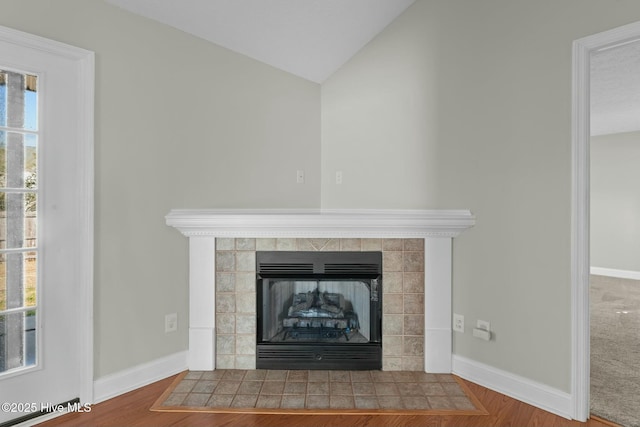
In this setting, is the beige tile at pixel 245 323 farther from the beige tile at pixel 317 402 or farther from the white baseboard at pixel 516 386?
the white baseboard at pixel 516 386

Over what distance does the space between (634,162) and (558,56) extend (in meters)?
4.85

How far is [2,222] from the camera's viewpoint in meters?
1.79

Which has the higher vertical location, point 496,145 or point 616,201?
point 496,145

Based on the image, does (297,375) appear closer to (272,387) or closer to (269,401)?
(272,387)

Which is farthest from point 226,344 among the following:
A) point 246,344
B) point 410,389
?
point 410,389

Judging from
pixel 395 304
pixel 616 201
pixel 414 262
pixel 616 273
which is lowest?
pixel 616 273

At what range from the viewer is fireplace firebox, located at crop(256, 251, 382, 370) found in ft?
7.81

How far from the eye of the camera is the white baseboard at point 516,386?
6.36 feet

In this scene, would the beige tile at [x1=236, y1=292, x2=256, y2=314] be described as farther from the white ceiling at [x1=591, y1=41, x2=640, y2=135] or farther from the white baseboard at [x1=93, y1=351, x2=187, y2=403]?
the white ceiling at [x1=591, y1=41, x2=640, y2=135]

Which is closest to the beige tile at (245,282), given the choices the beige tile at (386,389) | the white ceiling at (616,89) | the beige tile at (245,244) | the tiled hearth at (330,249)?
the tiled hearth at (330,249)

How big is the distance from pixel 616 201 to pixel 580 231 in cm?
483

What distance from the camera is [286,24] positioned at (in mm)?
2559

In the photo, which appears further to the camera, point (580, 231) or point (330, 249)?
point (330, 249)

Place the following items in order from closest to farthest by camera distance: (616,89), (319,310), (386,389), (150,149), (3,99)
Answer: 1. (3,99)
2. (386,389)
3. (150,149)
4. (319,310)
5. (616,89)
